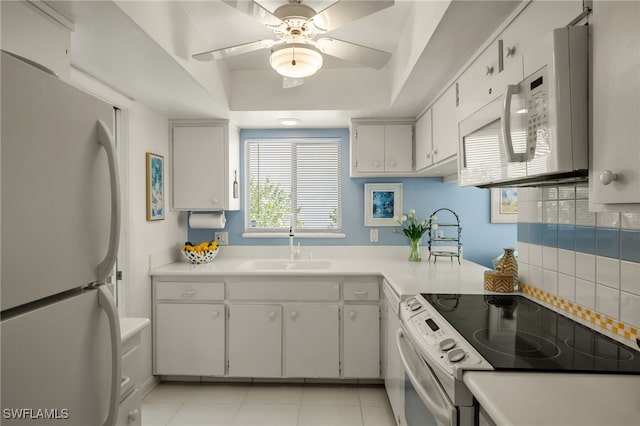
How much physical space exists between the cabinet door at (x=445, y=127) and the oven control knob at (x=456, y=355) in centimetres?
125

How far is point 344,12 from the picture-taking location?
1.42 metres

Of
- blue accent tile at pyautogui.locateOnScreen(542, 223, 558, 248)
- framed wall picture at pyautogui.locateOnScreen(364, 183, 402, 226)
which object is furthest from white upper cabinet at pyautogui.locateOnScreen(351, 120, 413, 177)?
blue accent tile at pyautogui.locateOnScreen(542, 223, 558, 248)

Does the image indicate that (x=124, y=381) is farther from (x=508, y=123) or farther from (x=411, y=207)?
(x=411, y=207)

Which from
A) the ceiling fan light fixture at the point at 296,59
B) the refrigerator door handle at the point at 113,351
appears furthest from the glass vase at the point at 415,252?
the refrigerator door handle at the point at 113,351

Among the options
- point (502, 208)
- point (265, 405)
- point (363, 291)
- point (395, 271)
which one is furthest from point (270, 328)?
point (502, 208)

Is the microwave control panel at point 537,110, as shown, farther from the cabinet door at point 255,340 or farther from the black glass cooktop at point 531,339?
the cabinet door at point 255,340

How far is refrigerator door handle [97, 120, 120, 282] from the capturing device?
96 centimetres

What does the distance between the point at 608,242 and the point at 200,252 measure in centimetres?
268

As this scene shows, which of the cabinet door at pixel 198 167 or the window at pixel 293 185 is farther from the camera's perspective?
the window at pixel 293 185

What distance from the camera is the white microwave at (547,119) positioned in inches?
37.6

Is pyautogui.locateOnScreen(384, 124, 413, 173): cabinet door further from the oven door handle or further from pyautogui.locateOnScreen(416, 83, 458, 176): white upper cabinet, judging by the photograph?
the oven door handle

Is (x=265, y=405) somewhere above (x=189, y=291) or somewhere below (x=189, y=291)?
below

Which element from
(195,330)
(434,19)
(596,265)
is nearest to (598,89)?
(596,265)

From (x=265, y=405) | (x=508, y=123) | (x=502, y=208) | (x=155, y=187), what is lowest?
(x=265, y=405)
